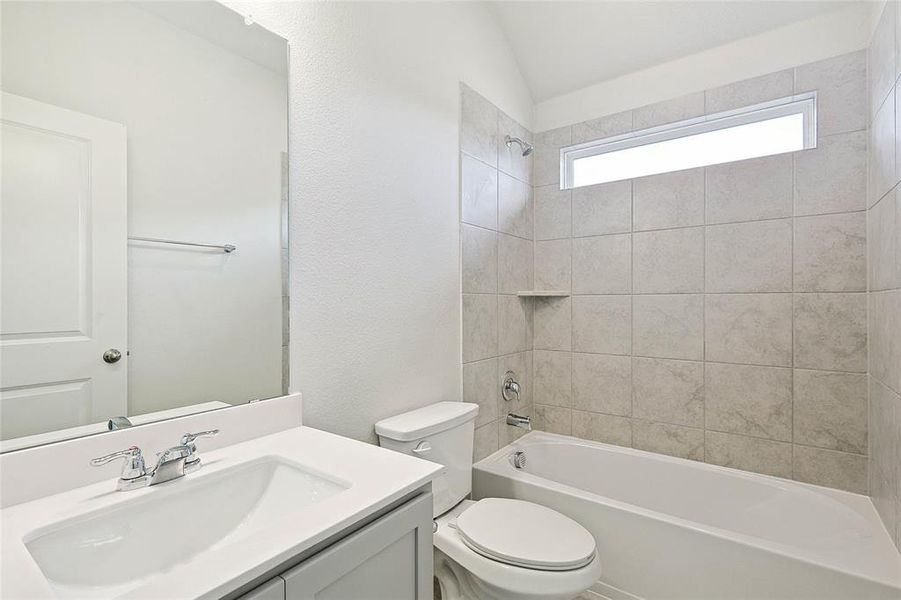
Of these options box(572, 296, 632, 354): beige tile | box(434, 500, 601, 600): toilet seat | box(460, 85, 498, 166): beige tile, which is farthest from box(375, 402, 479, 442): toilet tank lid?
box(460, 85, 498, 166): beige tile

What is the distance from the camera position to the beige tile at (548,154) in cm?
258

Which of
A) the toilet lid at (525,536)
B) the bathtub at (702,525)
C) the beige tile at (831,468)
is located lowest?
the bathtub at (702,525)

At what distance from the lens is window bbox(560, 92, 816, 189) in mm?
2002

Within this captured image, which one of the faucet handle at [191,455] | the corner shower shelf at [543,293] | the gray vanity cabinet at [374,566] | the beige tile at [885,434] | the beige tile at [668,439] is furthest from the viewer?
the corner shower shelf at [543,293]

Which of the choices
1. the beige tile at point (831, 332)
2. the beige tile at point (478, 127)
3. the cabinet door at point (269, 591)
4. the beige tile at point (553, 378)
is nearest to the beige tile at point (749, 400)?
the beige tile at point (831, 332)

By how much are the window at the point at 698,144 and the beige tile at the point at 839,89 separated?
48 millimetres

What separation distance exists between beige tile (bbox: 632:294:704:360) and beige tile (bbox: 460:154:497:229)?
2.96 ft

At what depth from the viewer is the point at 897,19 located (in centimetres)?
137

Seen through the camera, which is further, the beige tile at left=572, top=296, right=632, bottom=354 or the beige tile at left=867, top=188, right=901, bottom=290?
the beige tile at left=572, top=296, right=632, bottom=354

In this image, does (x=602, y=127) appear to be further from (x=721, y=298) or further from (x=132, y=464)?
(x=132, y=464)

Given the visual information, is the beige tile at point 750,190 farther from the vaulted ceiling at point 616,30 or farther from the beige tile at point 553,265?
the beige tile at point 553,265

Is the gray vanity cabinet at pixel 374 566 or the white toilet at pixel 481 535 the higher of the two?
the gray vanity cabinet at pixel 374 566

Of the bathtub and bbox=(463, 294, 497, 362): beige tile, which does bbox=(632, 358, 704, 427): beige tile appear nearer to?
the bathtub

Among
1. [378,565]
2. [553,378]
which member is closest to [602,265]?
[553,378]
